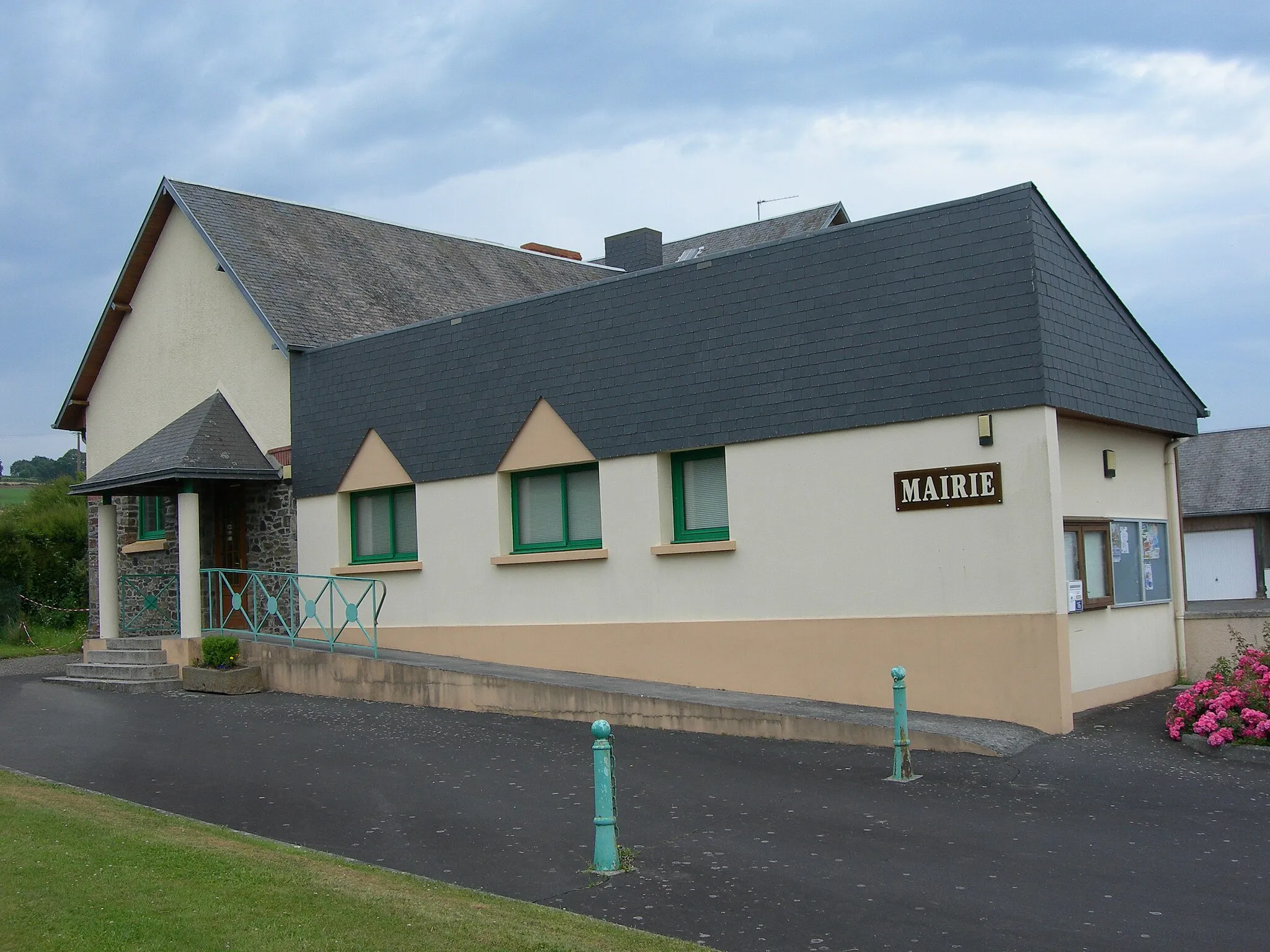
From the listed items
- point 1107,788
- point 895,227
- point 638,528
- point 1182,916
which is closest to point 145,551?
point 638,528

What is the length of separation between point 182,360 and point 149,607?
4301 mm

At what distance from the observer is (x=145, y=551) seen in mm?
22344

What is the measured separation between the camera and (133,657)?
60.3ft

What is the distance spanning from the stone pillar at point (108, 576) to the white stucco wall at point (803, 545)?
19.9ft

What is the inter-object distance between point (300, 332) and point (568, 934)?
14.6 metres

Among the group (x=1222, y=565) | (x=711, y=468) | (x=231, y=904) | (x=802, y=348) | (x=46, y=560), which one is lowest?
(x=231, y=904)

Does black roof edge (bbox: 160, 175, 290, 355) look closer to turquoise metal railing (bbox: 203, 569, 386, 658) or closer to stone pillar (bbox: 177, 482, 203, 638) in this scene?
stone pillar (bbox: 177, 482, 203, 638)

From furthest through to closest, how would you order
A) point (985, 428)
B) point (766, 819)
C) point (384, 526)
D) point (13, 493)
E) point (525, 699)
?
point (13, 493) → point (384, 526) → point (525, 699) → point (985, 428) → point (766, 819)

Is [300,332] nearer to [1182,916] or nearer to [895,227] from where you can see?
[895,227]

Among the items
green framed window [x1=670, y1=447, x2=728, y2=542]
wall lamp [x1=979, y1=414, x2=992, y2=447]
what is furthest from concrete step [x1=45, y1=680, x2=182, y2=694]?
wall lamp [x1=979, y1=414, x2=992, y2=447]

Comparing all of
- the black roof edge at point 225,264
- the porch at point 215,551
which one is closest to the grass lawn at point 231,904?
the porch at point 215,551

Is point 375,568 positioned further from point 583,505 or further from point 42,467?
point 42,467

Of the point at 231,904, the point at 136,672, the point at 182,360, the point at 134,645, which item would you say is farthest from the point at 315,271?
the point at 231,904

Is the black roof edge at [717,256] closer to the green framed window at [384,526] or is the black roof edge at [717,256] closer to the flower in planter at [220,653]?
the green framed window at [384,526]
